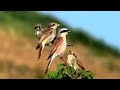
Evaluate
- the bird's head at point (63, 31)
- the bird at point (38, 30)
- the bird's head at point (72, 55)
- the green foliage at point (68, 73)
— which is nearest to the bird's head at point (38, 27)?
the bird at point (38, 30)

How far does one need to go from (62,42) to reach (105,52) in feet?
1.40

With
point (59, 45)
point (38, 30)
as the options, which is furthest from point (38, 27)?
point (59, 45)

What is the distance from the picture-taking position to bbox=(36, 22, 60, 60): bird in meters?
3.49

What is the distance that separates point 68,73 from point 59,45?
1.11ft

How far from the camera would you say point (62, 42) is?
3.46m

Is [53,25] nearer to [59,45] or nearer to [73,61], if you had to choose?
[59,45]

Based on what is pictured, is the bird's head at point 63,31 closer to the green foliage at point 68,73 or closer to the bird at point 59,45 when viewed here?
the bird at point 59,45

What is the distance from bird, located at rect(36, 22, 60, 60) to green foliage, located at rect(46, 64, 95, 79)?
0.33m

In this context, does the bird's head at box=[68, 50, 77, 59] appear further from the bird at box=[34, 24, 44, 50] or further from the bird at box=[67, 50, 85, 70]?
the bird at box=[34, 24, 44, 50]

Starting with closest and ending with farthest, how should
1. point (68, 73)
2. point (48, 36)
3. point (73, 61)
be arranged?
point (68, 73)
point (73, 61)
point (48, 36)

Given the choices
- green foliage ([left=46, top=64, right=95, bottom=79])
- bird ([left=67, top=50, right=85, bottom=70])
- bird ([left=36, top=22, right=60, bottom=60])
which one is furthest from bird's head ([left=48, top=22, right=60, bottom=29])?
green foliage ([left=46, top=64, right=95, bottom=79])

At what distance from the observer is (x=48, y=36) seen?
3.52 meters

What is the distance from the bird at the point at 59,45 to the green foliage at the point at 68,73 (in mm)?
234
